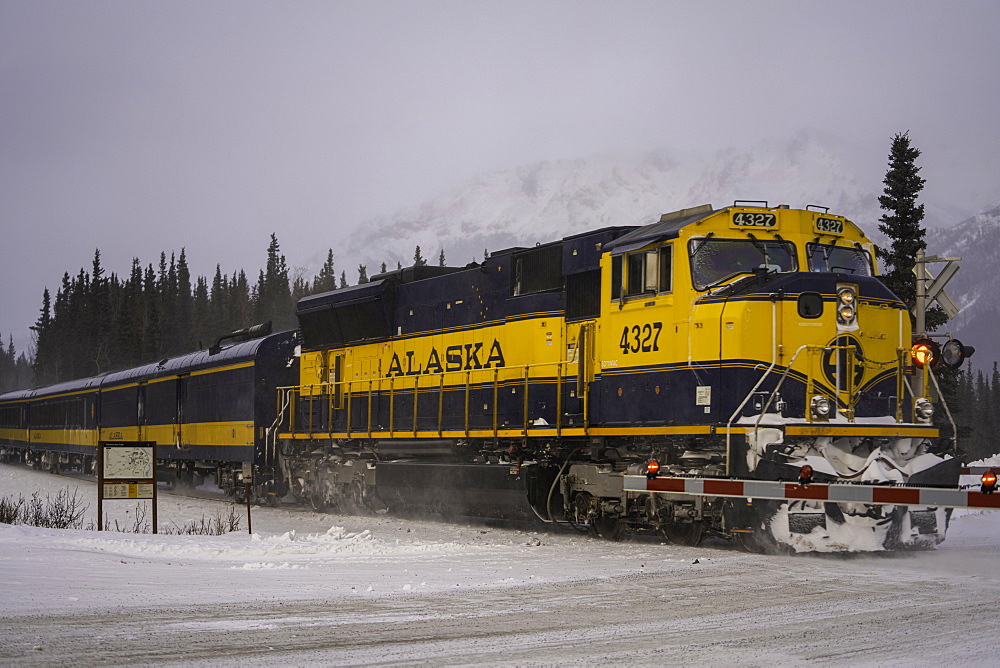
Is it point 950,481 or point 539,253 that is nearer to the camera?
point 950,481

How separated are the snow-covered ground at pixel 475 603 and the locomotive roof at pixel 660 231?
4116 millimetres

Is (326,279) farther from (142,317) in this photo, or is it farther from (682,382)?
(682,382)

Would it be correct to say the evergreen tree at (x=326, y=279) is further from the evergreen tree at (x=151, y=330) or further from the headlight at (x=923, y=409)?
the headlight at (x=923, y=409)

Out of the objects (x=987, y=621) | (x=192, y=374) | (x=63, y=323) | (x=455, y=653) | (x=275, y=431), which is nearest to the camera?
(x=455, y=653)

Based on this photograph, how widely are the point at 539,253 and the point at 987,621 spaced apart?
393 inches

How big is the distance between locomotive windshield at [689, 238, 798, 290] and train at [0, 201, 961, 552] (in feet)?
0.09

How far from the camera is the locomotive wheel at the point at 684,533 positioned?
1474 centimetres

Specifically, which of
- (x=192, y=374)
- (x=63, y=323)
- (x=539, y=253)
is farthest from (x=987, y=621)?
(x=63, y=323)

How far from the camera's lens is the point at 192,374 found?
3131 cm

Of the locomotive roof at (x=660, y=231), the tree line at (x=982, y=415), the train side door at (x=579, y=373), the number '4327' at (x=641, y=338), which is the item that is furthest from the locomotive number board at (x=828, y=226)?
the tree line at (x=982, y=415)

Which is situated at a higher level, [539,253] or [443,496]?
[539,253]

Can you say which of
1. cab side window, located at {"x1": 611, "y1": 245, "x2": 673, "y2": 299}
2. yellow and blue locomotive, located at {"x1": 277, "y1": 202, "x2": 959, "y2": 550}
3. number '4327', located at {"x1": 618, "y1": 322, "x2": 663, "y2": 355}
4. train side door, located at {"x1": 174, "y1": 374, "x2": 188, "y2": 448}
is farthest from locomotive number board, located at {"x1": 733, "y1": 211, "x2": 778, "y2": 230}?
train side door, located at {"x1": 174, "y1": 374, "x2": 188, "y2": 448}

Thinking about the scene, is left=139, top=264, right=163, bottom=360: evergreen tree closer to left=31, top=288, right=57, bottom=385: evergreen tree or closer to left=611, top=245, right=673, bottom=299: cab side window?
left=31, top=288, right=57, bottom=385: evergreen tree

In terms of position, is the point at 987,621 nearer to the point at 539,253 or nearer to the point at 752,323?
the point at 752,323
